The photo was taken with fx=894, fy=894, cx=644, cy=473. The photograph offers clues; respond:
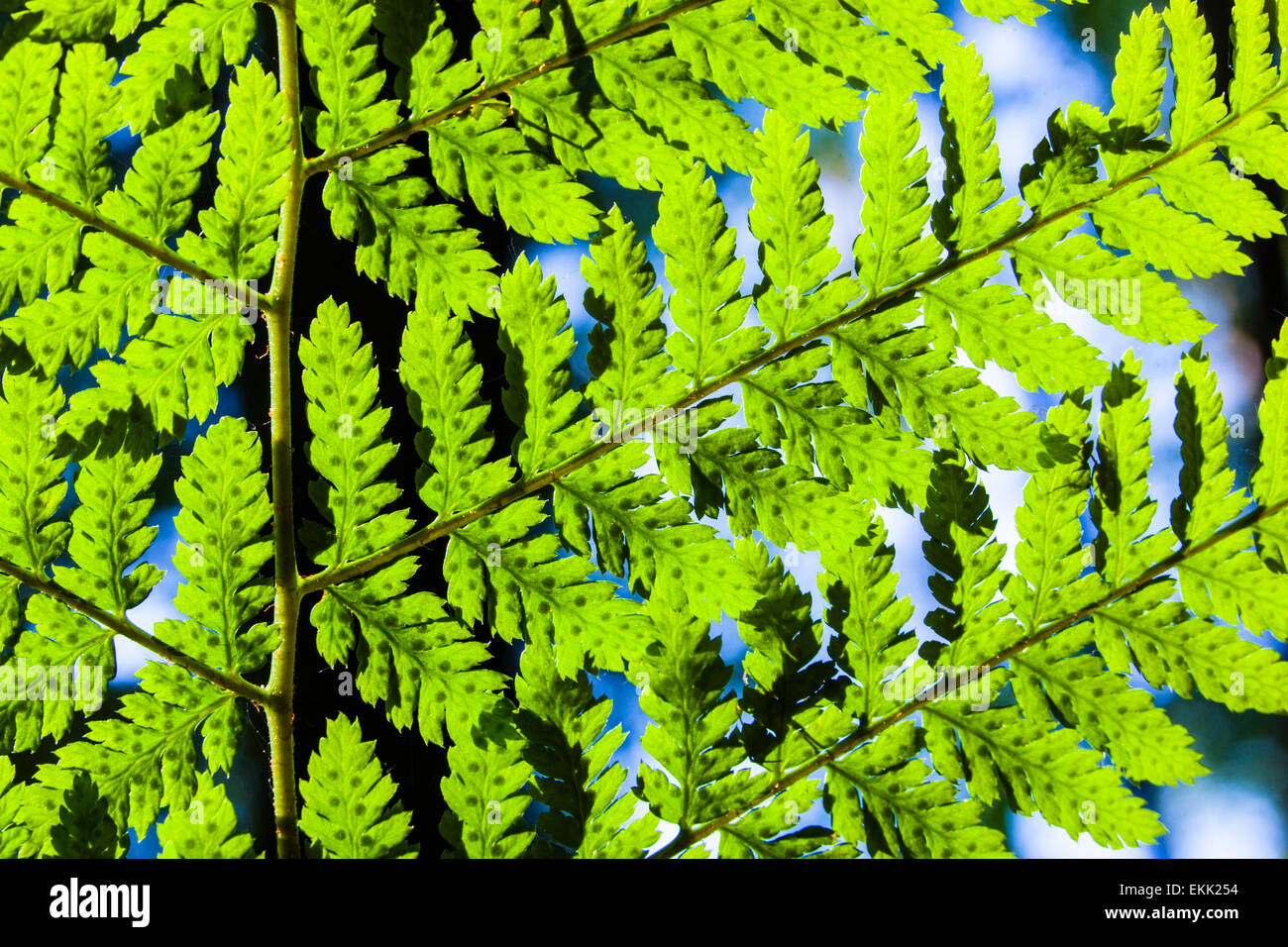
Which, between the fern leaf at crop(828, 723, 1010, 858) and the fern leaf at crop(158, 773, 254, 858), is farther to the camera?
the fern leaf at crop(828, 723, 1010, 858)

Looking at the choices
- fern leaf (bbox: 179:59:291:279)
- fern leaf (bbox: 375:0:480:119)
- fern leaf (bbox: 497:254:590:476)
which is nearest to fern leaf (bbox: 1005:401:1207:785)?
fern leaf (bbox: 497:254:590:476)

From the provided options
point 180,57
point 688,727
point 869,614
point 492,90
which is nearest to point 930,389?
point 869,614

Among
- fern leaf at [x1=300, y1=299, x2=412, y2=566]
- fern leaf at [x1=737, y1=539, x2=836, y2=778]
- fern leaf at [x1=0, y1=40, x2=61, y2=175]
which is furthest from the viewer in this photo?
fern leaf at [x1=737, y1=539, x2=836, y2=778]

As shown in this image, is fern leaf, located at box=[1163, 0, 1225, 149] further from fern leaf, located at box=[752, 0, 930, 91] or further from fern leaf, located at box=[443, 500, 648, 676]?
fern leaf, located at box=[443, 500, 648, 676]

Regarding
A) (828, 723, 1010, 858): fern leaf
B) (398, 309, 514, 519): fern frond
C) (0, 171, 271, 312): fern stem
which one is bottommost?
(828, 723, 1010, 858): fern leaf

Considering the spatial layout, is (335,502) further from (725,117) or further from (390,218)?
(725,117)

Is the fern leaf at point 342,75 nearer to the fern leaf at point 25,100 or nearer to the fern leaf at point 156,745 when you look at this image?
the fern leaf at point 25,100
